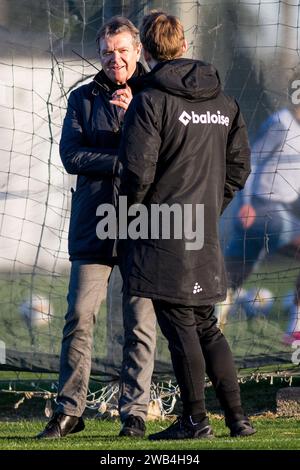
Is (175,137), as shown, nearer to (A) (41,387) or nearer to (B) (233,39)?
(B) (233,39)

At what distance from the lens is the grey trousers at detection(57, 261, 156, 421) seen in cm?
628

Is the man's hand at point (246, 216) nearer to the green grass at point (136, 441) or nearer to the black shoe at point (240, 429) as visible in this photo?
the green grass at point (136, 441)

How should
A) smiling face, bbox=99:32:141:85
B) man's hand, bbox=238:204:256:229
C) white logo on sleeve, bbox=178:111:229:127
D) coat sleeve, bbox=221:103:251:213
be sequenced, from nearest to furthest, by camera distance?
white logo on sleeve, bbox=178:111:229:127
coat sleeve, bbox=221:103:251:213
smiling face, bbox=99:32:141:85
man's hand, bbox=238:204:256:229

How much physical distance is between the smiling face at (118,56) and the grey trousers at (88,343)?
2.99ft

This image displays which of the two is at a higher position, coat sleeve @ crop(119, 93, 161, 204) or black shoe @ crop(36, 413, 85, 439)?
coat sleeve @ crop(119, 93, 161, 204)

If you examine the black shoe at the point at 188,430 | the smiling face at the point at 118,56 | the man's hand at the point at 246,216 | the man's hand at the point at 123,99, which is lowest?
the black shoe at the point at 188,430

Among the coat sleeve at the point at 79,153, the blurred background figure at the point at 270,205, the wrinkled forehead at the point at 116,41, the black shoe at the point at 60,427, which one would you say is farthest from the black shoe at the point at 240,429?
the blurred background figure at the point at 270,205

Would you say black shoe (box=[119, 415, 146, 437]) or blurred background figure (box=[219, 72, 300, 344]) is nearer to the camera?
black shoe (box=[119, 415, 146, 437])

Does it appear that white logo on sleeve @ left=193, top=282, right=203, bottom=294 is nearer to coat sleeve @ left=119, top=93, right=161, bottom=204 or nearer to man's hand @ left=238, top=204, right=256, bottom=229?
coat sleeve @ left=119, top=93, right=161, bottom=204

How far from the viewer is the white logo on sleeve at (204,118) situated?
5.73 metres

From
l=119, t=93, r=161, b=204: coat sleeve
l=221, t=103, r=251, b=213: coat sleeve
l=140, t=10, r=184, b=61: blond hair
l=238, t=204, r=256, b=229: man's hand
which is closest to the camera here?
l=119, t=93, r=161, b=204: coat sleeve

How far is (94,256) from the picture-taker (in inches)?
247

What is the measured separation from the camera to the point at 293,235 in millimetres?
8156

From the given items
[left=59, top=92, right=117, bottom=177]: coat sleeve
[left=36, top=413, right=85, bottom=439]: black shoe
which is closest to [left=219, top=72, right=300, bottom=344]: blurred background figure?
[left=59, top=92, right=117, bottom=177]: coat sleeve
